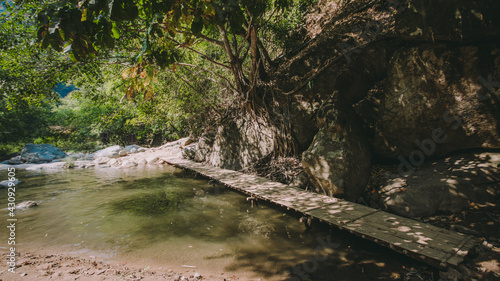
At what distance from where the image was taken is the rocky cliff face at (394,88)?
3955 millimetres

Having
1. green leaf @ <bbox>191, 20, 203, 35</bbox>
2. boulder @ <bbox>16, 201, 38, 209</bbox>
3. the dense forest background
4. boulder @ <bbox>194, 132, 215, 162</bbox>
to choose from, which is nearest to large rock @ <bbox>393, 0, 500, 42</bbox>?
the dense forest background

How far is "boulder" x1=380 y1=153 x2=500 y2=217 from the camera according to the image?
142 inches

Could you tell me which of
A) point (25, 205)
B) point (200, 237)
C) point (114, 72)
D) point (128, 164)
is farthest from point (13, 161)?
point (200, 237)

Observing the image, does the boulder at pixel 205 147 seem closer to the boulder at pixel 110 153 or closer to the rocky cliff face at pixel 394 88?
the rocky cliff face at pixel 394 88

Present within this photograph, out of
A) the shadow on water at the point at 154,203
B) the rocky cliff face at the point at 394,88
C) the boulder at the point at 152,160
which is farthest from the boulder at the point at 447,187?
the boulder at the point at 152,160

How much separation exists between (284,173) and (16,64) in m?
7.82

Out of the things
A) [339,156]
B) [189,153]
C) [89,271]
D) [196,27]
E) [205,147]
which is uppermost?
[196,27]

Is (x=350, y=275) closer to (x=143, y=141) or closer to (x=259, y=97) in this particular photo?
(x=259, y=97)

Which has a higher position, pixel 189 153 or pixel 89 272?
pixel 189 153

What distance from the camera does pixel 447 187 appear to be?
3773 mm

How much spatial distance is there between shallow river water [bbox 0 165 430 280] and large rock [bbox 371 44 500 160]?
2506 millimetres

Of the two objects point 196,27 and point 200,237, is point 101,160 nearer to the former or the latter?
point 200,237

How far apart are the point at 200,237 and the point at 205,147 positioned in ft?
22.1

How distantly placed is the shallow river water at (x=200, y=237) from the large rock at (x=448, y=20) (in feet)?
12.5
